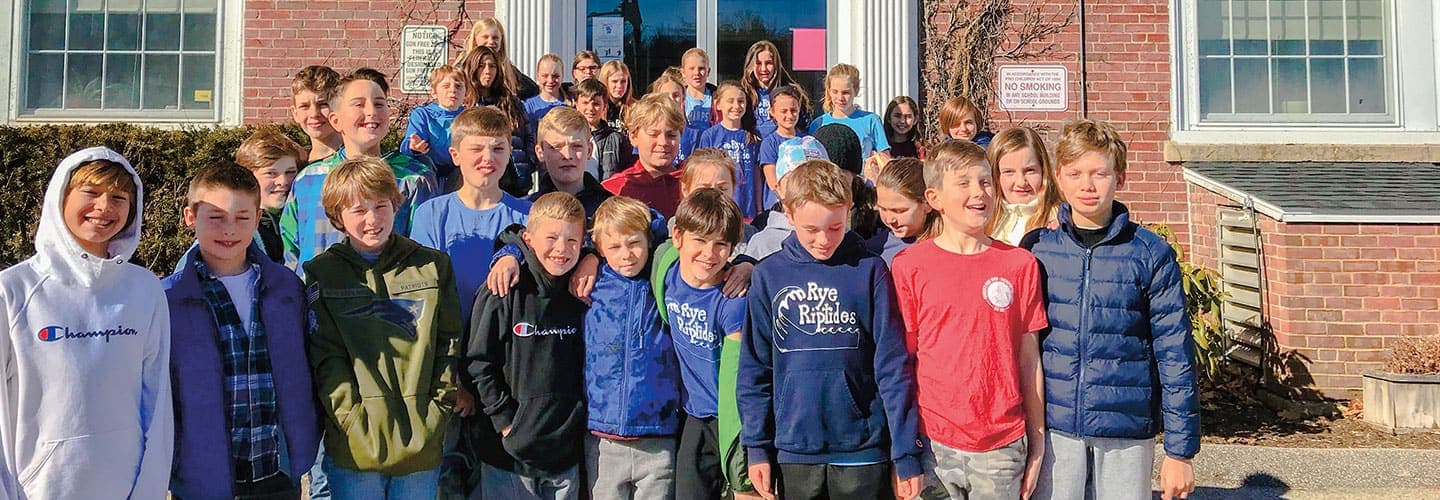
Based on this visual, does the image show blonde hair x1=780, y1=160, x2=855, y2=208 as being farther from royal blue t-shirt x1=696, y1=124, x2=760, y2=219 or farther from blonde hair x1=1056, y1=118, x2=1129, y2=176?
royal blue t-shirt x1=696, y1=124, x2=760, y2=219

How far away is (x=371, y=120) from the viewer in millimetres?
3646

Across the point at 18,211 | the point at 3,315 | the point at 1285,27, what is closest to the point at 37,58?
the point at 18,211

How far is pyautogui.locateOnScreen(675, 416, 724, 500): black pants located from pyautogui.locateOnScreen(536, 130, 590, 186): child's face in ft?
3.77

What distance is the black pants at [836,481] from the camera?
277 cm

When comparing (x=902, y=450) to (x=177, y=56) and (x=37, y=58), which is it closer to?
(x=177, y=56)

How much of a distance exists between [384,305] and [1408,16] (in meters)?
8.03

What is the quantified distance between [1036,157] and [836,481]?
46.1 inches

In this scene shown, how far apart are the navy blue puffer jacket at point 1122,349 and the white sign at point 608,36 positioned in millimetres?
5566

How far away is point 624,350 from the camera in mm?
3031

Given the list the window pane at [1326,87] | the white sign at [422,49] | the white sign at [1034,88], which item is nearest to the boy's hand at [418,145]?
the white sign at [422,49]

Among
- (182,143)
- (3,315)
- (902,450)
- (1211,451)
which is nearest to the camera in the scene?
(3,315)

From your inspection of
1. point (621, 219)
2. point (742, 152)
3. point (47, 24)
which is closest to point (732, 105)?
point (742, 152)

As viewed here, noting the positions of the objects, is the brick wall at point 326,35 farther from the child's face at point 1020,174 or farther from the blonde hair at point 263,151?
the child's face at point 1020,174

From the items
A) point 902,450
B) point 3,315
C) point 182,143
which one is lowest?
point 902,450
